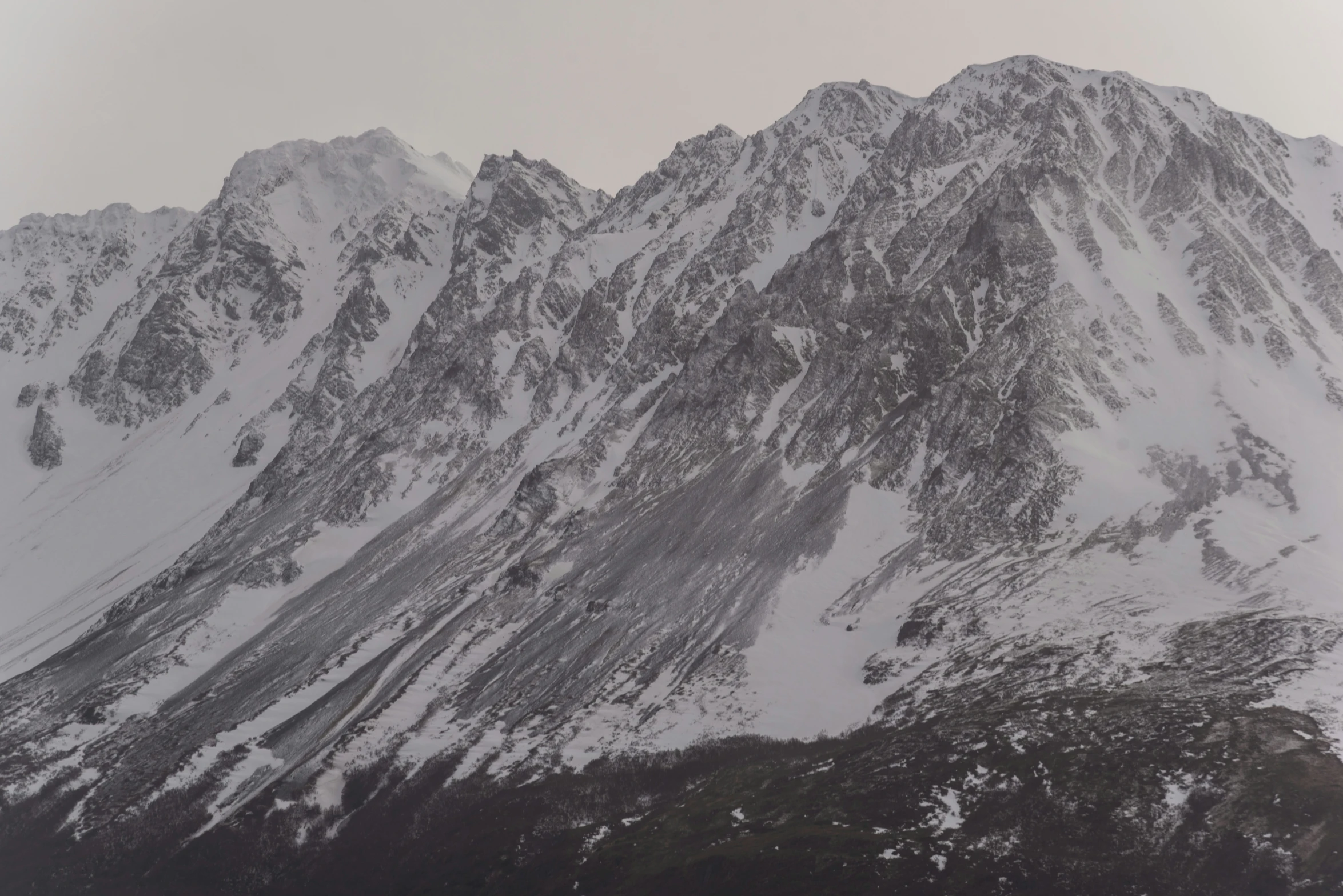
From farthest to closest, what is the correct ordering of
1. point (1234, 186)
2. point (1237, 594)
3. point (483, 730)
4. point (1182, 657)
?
point (1234, 186) → point (483, 730) → point (1237, 594) → point (1182, 657)

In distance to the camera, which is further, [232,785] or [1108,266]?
[1108,266]

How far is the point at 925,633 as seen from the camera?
123438mm

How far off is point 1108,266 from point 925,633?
8691cm

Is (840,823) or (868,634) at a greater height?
(868,634)

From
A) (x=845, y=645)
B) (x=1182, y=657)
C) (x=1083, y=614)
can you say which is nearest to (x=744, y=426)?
(x=845, y=645)

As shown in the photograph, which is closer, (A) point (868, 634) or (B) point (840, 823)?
(B) point (840, 823)

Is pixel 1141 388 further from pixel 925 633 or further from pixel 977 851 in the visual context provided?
pixel 977 851

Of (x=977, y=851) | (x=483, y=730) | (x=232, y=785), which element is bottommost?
(x=977, y=851)

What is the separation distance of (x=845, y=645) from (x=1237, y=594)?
149ft

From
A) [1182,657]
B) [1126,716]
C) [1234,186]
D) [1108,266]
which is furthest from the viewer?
[1234,186]

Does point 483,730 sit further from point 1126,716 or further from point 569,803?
point 1126,716

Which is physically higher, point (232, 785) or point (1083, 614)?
point (232, 785)

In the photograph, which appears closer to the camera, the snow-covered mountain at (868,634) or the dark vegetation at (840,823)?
the dark vegetation at (840,823)

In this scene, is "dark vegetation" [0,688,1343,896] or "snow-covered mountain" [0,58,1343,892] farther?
"snow-covered mountain" [0,58,1343,892]
